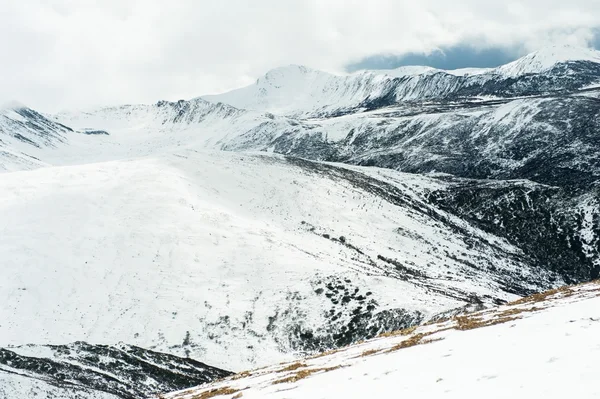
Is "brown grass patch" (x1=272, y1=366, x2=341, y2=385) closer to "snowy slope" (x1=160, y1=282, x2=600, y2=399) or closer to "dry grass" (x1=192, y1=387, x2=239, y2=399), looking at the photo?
"snowy slope" (x1=160, y1=282, x2=600, y2=399)

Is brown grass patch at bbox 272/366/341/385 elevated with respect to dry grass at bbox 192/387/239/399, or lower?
elevated

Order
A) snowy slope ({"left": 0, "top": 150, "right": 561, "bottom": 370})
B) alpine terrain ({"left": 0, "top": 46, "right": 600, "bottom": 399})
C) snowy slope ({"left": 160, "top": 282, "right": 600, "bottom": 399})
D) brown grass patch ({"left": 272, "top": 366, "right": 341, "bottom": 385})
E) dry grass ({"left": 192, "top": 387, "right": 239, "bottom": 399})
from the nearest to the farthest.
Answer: snowy slope ({"left": 160, "top": 282, "right": 600, "bottom": 399}), brown grass patch ({"left": 272, "top": 366, "right": 341, "bottom": 385}), alpine terrain ({"left": 0, "top": 46, "right": 600, "bottom": 399}), dry grass ({"left": 192, "top": 387, "right": 239, "bottom": 399}), snowy slope ({"left": 0, "top": 150, "right": 561, "bottom": 370})

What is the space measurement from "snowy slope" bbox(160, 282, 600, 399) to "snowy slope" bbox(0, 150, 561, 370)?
1654 cm

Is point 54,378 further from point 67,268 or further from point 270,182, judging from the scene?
point 270,182

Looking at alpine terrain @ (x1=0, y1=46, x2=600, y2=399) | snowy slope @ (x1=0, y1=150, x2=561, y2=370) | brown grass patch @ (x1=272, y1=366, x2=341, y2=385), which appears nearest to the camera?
brown grass patch @ (x1=272, y1=366, x2=341, y2=385)

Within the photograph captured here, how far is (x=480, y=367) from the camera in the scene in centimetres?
1043

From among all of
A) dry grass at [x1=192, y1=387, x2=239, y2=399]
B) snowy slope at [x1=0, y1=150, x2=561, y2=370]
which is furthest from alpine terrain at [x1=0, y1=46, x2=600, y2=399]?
dry grass at [x1=192, y1=387, x2=239, y2=399]

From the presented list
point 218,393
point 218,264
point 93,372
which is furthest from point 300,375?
point 218,264

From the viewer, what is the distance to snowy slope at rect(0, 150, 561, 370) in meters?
32.6

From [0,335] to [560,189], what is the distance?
288 feet

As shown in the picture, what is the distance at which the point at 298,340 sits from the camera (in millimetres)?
32875

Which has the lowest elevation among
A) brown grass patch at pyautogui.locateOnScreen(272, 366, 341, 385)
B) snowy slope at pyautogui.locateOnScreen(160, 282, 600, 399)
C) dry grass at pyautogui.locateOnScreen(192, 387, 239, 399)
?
dry grass at pyautogui.locateOnScreen(192, 387, 239, 399)

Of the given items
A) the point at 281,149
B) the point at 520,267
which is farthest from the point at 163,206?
the point at 281,149

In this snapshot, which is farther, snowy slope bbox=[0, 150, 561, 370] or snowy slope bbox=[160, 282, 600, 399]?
snowy slope bbox=[0, 150, 561, 370]
